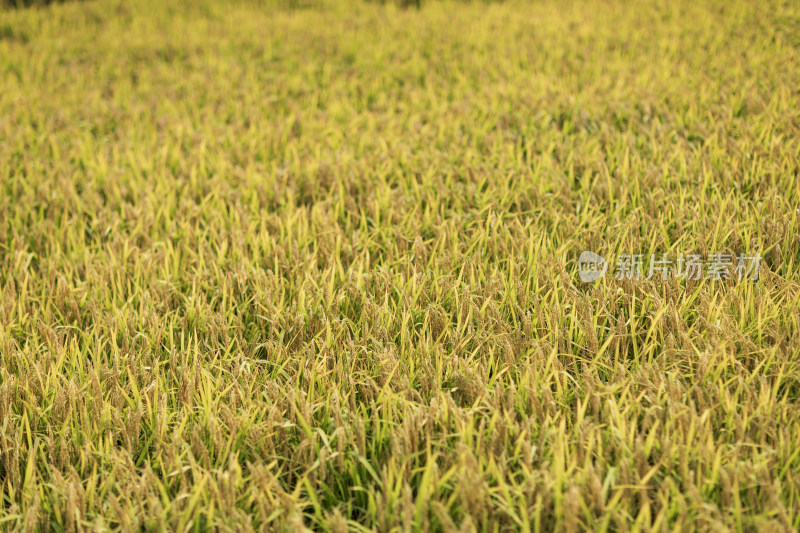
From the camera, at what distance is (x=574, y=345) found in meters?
1.90

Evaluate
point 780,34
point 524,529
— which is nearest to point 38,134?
point 524,529

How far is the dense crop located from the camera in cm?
142

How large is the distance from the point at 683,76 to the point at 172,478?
367 cm

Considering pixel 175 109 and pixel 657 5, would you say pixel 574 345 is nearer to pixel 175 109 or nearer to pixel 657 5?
pixel 175 109

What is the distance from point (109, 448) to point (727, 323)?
1.71 meters

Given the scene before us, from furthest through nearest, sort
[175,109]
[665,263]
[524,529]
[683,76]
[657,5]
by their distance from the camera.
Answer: [657,5], [175,109], [683,76], [665,263], [524,529]

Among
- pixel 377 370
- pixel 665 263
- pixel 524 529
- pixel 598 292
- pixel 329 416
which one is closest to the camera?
pixel 524 529

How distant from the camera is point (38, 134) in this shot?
13.0 feet

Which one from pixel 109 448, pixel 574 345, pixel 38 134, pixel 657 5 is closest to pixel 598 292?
pixel 574 345

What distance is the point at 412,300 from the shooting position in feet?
6.89

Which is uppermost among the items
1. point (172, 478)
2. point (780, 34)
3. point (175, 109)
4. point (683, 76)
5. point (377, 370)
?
point (780, 34)

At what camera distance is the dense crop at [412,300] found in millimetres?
1419

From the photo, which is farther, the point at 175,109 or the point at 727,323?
the point at 175,109

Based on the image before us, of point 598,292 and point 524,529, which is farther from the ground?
point 598,292
